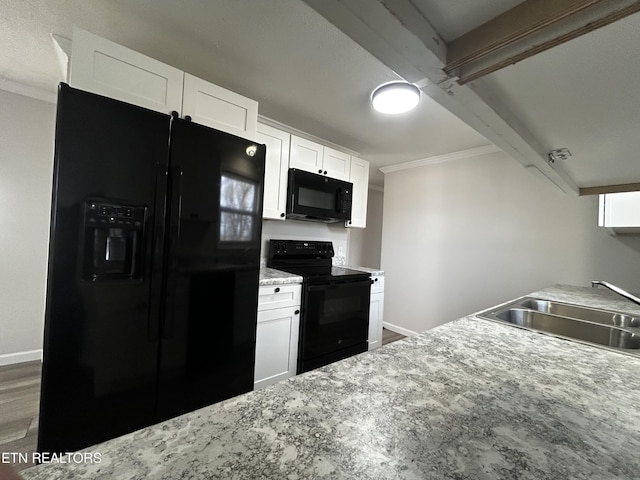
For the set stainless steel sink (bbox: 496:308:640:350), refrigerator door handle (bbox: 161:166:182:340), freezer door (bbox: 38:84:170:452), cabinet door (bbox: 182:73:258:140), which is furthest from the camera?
cabinet door (bbox: 182:73:258:140)

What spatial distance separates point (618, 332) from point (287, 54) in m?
2.28

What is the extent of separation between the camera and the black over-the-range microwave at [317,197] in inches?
94.3

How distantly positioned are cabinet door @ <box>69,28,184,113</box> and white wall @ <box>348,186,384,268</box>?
4.40 m

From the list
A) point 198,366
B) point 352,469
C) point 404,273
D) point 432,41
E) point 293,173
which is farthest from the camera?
point 404,273

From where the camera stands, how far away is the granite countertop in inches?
15.4

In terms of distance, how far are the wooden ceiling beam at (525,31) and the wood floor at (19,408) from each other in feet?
8.38

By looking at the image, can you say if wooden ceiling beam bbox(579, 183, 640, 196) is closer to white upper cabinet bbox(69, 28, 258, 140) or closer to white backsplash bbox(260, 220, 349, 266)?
white backsplash bbox(260, 220, 349, 266)

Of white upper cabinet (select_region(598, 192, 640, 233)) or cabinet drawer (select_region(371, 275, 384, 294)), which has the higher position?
white upper cabinet (select_region(598, 192, 640, 233))

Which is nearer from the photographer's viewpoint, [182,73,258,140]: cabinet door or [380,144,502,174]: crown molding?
[182,73,258,140]: cabinet door

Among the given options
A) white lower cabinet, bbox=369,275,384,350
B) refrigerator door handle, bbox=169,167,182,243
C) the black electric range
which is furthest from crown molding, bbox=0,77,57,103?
white lower cabinet, bbox=369,275,384,350

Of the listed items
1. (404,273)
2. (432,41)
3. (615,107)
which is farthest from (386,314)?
(432,41)

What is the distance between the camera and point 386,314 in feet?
12.5

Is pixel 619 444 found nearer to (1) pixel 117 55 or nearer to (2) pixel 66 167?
(2) pixel 66 167

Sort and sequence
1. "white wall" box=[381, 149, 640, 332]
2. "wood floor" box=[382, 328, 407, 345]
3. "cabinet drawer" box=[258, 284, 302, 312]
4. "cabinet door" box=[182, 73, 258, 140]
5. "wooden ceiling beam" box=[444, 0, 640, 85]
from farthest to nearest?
"wood floor" box=[382, 328, 407, 345] → "white wall" box=[381, 149, 640, 332] → "cabinet drawer" box=[258, 284, 302, 312] → "cabinet door" box=[182, 73, 258, 140] → "wooden ceiling beam" box=[444, 0, 640, 85]
